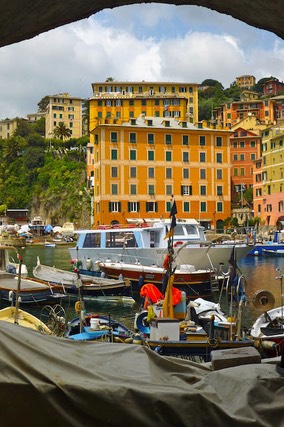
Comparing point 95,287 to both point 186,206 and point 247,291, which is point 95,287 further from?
point 186,206

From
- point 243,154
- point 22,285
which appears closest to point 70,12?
point 22,285

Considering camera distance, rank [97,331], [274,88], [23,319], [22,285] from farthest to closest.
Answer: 1. [274,88]
2. [22,285]
3. [23,319]
4. [97,331]

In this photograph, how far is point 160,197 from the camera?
55.9 metres

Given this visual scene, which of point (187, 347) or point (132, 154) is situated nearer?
point (187, 347)

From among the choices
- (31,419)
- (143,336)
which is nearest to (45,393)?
(31,419)

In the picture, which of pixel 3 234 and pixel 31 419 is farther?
pixel 3 234

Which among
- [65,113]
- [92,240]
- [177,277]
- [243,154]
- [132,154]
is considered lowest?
[177,277]

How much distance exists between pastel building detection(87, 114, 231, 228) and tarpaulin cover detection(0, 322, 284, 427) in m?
50.3

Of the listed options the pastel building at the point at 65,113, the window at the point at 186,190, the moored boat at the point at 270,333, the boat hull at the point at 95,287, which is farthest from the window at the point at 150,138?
the pastel building at the point at 65,113

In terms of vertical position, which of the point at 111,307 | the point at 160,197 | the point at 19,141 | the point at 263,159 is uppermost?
the point at 19,141

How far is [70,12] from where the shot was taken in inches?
123

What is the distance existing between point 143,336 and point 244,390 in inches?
324

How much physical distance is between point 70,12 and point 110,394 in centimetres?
239

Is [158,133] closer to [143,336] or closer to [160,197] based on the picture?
[160,197]
